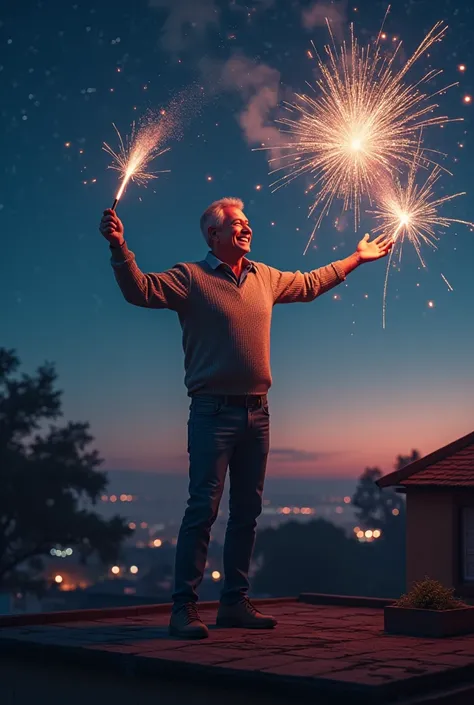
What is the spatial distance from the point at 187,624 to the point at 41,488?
3652 centimetres

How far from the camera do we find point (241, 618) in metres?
6.68

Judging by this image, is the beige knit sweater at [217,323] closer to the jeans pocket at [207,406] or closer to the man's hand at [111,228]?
the jeans pocket at [207,406]

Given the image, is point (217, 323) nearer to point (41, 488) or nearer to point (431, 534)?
point (431, 534)

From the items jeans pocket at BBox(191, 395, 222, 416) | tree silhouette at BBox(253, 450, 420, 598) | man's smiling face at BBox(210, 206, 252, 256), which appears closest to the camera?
jeans pocket at BBox(191, 395, 222, 416)

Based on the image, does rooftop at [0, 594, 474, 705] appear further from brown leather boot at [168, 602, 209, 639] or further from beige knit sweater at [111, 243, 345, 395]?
beige knit sweater at [111, 243, 345, 395]

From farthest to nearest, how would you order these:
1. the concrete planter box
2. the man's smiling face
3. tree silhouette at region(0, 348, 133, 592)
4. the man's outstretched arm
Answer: tree silhouette at region(0, 348, 133, 592)
the man's outstretched arm
the man's smiling face
the concrete planter box

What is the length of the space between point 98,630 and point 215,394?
1.79 metres

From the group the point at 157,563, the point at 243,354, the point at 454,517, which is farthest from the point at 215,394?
the point at 157,563

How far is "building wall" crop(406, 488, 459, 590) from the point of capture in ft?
52.6

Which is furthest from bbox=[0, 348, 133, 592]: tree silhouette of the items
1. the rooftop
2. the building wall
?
the rooftop

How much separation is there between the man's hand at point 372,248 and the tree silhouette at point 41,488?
3484cm

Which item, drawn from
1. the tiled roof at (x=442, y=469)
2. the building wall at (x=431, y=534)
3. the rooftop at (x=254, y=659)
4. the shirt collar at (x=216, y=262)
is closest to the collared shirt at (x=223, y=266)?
the shirt collar at (x=216, y=262)

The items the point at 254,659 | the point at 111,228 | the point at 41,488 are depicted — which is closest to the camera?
the point at 254,659

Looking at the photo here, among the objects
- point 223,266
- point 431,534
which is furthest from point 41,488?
point 223,266
